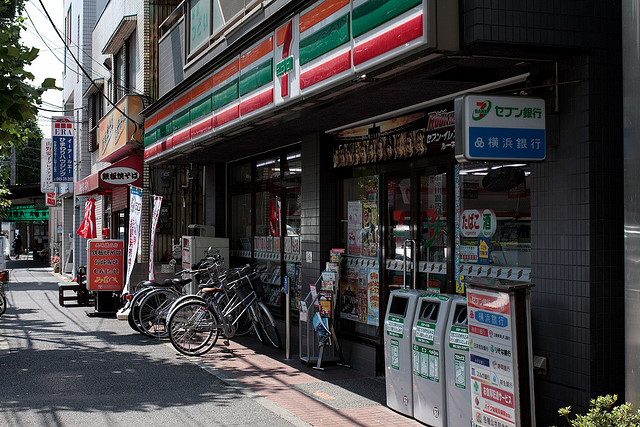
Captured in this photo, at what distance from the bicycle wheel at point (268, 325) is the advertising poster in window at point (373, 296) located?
2.07 metres

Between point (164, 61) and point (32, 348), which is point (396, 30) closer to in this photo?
point (32, 348)

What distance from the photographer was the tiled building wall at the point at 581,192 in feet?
18.4

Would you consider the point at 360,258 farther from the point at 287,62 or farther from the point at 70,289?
the point at 70,289

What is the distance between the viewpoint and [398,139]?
887cm

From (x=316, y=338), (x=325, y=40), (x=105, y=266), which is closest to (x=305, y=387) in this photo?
(x=316, y=338)

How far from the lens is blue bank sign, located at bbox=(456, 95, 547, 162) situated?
5.63 meters

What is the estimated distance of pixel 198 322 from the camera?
10672 millimetres

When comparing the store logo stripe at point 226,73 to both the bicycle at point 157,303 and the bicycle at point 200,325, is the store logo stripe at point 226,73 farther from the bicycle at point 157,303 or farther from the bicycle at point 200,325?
the bicycle at point 157,303

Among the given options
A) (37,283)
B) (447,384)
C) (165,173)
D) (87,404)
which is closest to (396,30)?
(447,384)

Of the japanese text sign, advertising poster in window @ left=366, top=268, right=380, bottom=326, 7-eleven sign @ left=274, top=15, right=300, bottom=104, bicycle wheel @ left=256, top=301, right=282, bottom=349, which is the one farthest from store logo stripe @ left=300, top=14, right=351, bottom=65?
bicycle wheel @ left=256, top=301, right=282, bottom=349

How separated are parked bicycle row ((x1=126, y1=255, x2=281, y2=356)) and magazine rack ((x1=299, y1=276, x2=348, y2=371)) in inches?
58.1

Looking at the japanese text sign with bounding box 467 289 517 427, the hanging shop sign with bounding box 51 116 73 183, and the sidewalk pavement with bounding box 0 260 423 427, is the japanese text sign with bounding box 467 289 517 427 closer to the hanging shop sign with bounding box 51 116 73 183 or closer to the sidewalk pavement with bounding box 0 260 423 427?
the sidewalk pavement with bounding box 0 260 423 427

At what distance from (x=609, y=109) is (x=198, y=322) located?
6.93 m

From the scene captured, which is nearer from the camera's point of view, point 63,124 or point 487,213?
point 487,213
